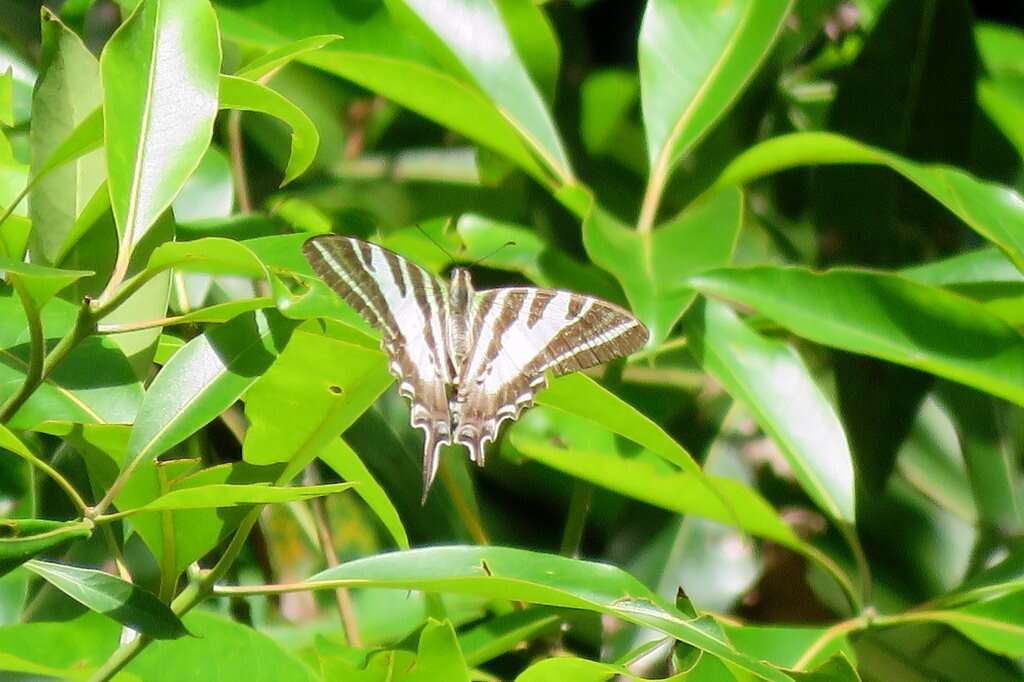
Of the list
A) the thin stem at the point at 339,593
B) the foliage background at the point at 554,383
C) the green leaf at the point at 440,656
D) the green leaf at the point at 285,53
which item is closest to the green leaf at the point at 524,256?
the foliage background at the point at 554,383

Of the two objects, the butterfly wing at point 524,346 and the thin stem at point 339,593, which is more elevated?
the butterfly wing at point 524,346

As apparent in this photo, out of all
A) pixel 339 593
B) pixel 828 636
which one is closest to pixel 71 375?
pixel 339 593

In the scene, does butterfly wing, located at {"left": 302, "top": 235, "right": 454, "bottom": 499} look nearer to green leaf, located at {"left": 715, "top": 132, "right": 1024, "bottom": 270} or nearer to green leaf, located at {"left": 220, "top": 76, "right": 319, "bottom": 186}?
green leaf, located at {"left": 220, "top": 76, "right": 319, "bottom": 186}

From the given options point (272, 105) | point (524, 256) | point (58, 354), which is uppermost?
point (272, 105)

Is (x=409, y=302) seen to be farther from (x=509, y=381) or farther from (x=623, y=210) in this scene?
(x=623, y=210)

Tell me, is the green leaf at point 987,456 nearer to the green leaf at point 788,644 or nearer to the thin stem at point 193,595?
the green leaf at point 788,644

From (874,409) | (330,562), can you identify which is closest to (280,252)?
(330,562)

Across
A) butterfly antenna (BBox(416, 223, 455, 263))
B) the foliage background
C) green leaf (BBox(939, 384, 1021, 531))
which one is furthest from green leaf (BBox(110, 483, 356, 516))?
green leaf (BBox(939, 384, 1021, 531))

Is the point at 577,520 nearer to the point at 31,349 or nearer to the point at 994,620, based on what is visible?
the point at 994,620
